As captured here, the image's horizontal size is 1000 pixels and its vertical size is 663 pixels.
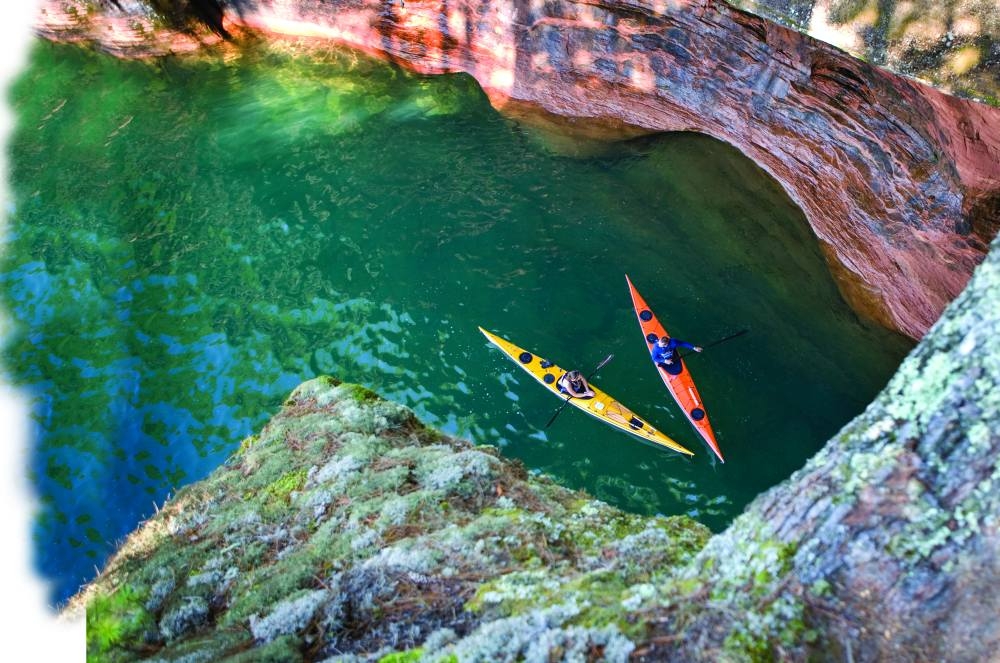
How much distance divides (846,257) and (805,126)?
2464 millimetres

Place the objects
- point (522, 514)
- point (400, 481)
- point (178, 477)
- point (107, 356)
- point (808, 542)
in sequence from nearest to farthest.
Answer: point (808, 542) → point (522, 514) → point (400, 481) → point (178, 477) → point (107, 356)

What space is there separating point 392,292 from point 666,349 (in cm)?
497

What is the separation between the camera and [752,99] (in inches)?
519

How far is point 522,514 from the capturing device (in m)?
5.34

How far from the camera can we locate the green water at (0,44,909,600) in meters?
10.4

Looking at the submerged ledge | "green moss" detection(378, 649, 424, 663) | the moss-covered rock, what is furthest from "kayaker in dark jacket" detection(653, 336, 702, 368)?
"green moss" detection(378, 649, 424, 663)

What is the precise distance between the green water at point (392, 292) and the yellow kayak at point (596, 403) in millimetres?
170

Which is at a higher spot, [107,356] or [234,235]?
[234,235]

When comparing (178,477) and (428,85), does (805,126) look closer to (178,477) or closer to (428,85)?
(428,85)

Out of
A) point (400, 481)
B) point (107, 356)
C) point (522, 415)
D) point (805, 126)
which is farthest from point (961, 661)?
point (107, 356)

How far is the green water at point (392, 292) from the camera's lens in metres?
10.4

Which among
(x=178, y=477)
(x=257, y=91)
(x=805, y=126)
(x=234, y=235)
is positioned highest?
(x=805, y=126)

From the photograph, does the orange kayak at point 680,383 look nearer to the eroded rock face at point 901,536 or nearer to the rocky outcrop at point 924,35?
the rocky outcrop at point 924,35

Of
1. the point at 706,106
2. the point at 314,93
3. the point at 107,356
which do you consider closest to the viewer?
the point at 107,356
